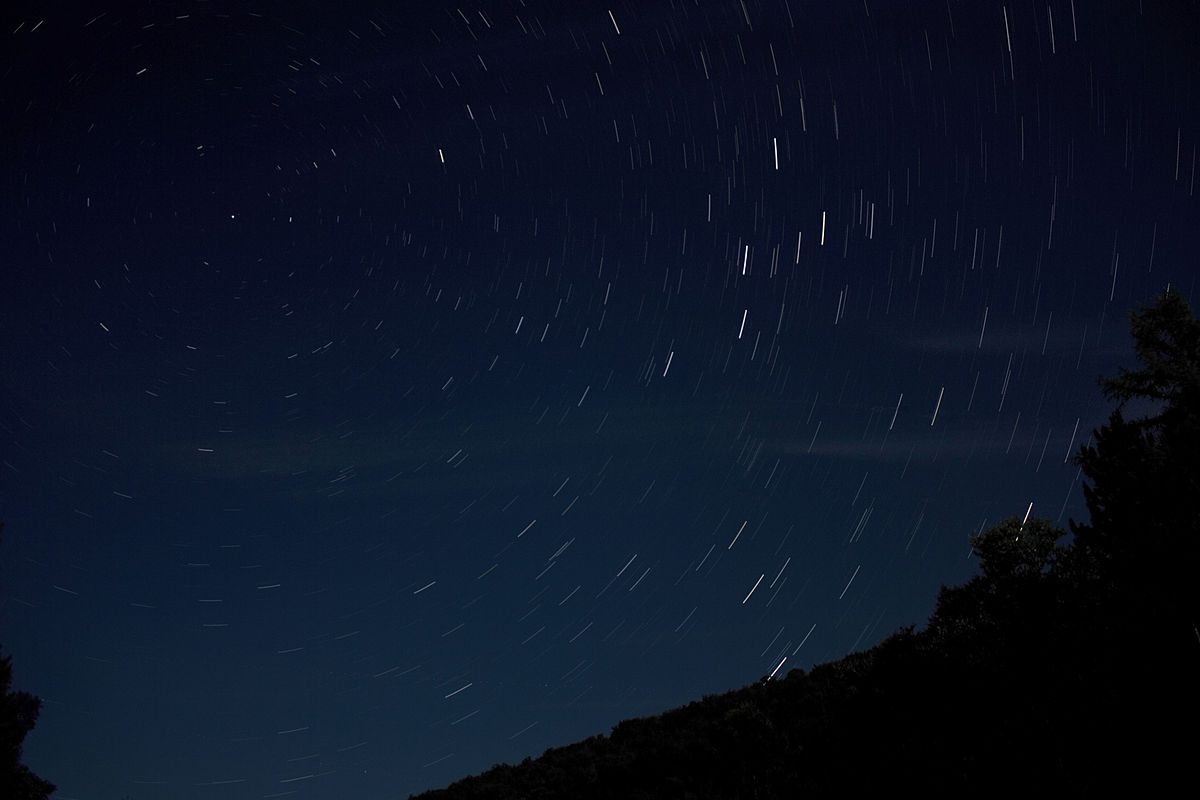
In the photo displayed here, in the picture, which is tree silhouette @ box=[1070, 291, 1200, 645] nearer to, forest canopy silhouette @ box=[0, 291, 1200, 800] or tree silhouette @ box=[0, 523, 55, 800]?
forest canopy silhouette @ box=[0, 291, 1200, 800]

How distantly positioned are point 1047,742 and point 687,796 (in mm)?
10020

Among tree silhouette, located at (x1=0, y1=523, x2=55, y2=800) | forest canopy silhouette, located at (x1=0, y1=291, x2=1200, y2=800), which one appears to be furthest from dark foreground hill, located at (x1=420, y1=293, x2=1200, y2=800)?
tree silhouette, located at (x1=0, y1=523, x2=55, y2=800)

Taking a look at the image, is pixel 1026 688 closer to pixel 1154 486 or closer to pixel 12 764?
pixel 1154 486

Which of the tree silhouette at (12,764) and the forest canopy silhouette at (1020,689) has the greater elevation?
the tree silhouette at (12,764)

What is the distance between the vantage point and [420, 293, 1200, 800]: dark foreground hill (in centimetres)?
1281

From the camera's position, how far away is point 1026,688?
1614cm

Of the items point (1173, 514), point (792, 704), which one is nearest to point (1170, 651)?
point (1173, 514)

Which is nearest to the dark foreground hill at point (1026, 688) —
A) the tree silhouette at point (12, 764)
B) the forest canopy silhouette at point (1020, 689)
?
the forest canopy silhouette at point (1020, 689)

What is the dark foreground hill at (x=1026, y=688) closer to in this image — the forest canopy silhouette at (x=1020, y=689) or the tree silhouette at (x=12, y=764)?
the forest canopy silhouette at (x=1020, y=689)

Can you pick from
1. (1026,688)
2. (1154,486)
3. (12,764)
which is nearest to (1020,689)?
(1026,688)

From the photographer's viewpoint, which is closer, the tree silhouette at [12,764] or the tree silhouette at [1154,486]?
the tree silhouette at [1154,486]

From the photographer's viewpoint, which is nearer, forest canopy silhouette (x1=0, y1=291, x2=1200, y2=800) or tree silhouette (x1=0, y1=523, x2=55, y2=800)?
forest canopy silhouette (x1=0, y1=291, x2=1200, y2=800)

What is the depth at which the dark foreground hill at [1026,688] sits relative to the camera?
12812 millimetres

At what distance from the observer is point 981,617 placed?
2184 cm
